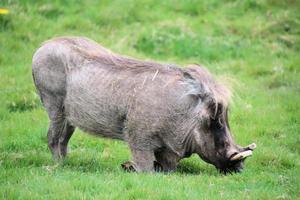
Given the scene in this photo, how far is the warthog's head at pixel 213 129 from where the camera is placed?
661cm

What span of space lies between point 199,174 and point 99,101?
1222 millimetres

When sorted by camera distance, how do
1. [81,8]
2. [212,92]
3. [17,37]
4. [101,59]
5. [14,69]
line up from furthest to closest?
[81,8] < [17,37] < [14,69] < [101,59] < [212,92]

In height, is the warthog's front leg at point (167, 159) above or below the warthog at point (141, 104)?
below

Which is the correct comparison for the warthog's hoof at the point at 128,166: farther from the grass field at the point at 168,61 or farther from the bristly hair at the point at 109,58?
the bristly hair at the point at 109,58

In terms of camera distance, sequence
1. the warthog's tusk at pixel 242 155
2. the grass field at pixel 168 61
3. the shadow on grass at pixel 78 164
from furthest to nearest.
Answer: the shadow on grass at pixel 78 164 → the warthog's tusk at pixel 242 155 → the grass field at pixel 168 61

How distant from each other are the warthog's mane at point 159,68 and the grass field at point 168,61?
2.56 ft

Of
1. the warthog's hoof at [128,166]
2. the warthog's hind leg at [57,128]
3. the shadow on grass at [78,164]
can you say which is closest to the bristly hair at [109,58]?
the warthog's hind leg at [57,128]

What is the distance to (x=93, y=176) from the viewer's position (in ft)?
20.9

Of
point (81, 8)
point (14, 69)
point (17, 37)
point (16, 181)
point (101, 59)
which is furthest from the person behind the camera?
point (81, 8)

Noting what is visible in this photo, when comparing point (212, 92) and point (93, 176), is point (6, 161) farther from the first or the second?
point (212, 92)

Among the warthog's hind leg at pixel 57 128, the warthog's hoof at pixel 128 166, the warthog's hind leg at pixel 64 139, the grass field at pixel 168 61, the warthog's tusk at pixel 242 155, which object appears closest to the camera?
the grass field at pixel 168 61

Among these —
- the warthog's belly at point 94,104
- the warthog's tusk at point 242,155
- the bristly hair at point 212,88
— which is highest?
the bristly hair at point 212,88

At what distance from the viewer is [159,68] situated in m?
6.89

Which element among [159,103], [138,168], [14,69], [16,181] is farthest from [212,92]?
[14,69]
